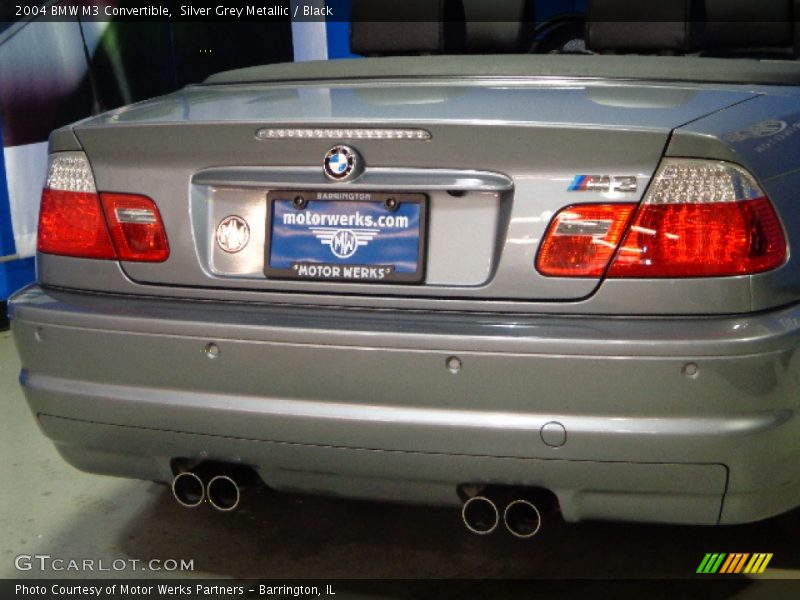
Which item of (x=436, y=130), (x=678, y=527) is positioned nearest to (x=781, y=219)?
(x=436, y=130)

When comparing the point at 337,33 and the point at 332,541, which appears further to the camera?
the point at 337,33

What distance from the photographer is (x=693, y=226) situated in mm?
2211

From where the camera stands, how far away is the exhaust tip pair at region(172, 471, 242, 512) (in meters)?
2.58

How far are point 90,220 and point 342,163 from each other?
640mm

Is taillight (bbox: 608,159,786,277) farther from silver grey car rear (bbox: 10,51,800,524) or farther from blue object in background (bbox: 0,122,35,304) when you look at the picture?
blue object in background (bbox: 0,122,35,304)

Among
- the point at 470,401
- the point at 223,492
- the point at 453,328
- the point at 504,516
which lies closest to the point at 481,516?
the point at 504,516

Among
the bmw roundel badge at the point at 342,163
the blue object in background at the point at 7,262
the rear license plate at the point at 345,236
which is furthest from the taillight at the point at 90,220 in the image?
the blue object in background at the point at 7,262

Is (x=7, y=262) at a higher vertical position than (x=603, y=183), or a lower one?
lower

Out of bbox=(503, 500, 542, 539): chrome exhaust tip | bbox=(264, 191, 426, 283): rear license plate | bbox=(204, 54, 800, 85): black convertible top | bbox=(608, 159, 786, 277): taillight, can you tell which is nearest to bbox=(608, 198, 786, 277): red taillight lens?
bbox=(608, 159, 786, 277): taillight

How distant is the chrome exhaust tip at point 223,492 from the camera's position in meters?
2.57

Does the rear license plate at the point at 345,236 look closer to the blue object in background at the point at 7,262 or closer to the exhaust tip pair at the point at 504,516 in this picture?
the exhaust tip pair at the point at 504,516

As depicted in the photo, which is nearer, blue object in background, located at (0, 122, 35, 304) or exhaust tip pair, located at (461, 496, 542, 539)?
exhaust tip pair, located at (461, 496, 542, 539)

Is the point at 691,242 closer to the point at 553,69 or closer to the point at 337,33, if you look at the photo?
the point at 553,69

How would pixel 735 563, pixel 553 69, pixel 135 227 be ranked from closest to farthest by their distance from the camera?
pixel 135 227, pixel 735 563, pixel 553 69
